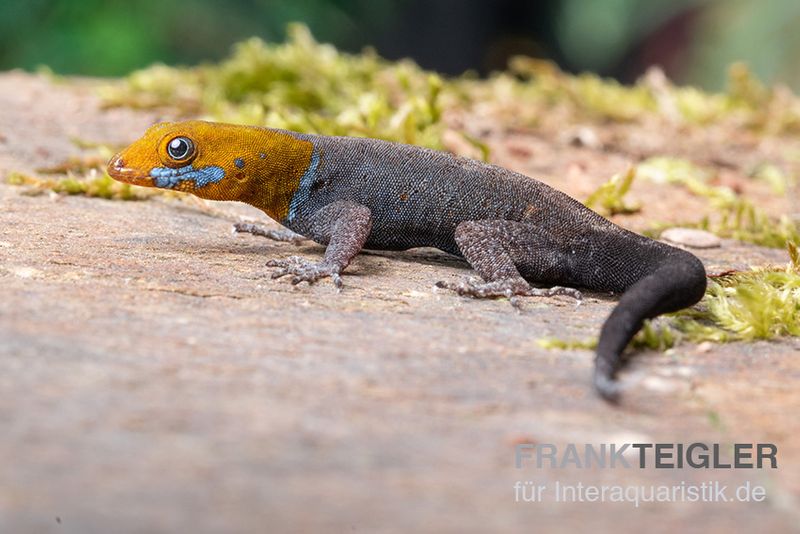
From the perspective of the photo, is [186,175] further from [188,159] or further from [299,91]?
[299,91]

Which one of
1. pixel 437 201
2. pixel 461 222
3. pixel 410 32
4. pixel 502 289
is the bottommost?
pixel 502 289

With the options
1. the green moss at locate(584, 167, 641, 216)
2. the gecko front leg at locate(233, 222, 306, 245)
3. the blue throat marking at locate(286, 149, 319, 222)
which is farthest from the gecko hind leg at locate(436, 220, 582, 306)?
the green moss at locate(584, 167, 641, 216)

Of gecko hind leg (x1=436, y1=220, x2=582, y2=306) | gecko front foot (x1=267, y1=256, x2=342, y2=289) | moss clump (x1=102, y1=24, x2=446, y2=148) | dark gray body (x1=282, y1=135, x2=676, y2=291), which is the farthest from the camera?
moss clump (x1=102, y1=24, x2=446, y2=148)

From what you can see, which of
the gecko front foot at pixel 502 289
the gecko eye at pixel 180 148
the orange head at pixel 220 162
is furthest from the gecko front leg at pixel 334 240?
the gecko eye at pixel 180 148

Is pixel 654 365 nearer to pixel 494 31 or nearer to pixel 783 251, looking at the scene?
pixel 783 251

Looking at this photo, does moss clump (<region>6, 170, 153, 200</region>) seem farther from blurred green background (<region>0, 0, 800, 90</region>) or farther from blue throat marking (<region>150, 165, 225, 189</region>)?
blurred green background (<region>0, 0, 800, 90</region>)

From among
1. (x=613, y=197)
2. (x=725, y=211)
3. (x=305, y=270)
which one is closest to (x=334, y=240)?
(x=305, y=270)

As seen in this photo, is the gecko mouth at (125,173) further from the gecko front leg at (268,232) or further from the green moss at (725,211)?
the green moss at (725,211)
